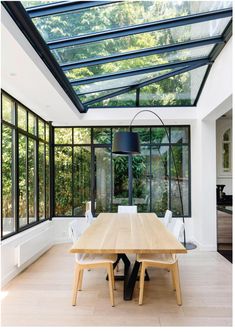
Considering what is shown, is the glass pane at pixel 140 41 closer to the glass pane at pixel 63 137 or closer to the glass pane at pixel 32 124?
the glass pane at pixel 32 124

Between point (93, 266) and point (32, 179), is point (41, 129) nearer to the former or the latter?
point (32, 179)

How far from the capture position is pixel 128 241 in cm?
317

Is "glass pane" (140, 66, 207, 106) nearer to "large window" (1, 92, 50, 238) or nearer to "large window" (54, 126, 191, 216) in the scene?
"large window" (54, 126, 191, 216)

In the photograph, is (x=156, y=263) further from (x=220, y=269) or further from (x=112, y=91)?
(x=112, y=91)

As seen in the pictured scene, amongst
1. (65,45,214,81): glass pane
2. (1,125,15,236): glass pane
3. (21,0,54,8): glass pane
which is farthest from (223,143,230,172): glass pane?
(21,0,54,8): glass pane

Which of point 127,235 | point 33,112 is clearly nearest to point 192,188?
point 127,235

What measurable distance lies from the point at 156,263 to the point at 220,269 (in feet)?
6.15

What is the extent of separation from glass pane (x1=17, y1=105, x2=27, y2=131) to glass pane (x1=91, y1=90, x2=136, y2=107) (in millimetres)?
1640

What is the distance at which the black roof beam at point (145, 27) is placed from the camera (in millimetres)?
3348

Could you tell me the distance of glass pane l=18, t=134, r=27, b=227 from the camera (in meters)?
4.84

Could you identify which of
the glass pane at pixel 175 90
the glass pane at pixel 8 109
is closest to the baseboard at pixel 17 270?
the glass pane at pixel 8 109

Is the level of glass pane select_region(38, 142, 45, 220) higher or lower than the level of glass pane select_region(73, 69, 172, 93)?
lower

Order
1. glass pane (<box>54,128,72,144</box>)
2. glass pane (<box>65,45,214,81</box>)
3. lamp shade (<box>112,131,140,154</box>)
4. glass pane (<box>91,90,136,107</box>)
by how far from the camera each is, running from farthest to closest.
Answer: glass pane (<box>54,128,72,144</box>) → glass pane (<box>91,90,136,107</box>) → glass pane (<box>65,45,214,81</box>) → lamp shade (<box>112,131,140,154</box>)

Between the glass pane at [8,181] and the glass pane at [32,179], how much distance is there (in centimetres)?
83
